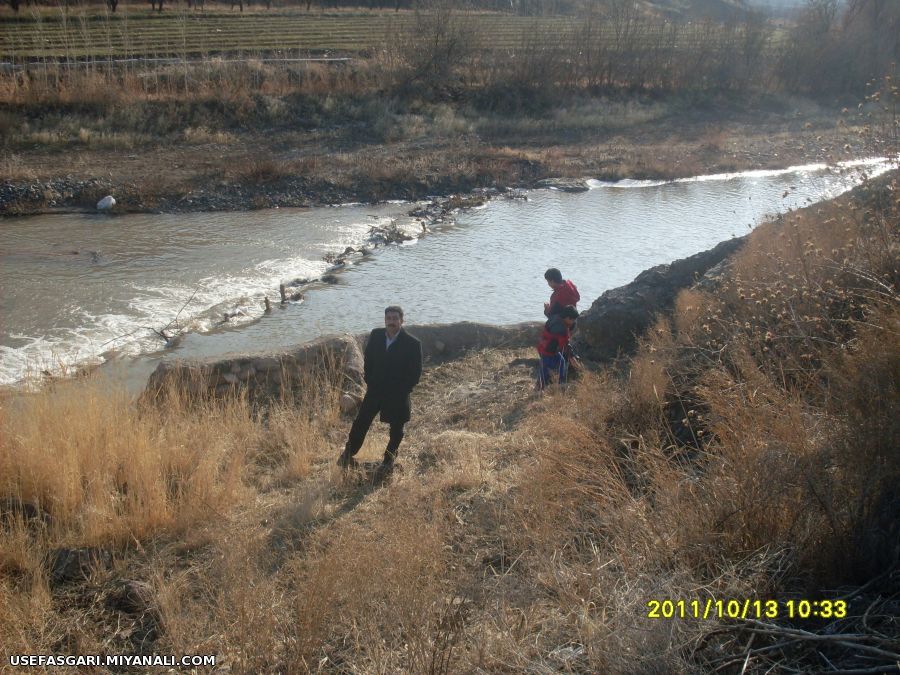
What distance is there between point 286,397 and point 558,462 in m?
4.31

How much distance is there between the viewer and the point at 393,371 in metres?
6.24

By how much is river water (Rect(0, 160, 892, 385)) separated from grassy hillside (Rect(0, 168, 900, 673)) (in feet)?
8.95

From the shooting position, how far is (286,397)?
8562 mm

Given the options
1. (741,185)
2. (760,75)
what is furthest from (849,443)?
(760,75)

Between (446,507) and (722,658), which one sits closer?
(722,658)

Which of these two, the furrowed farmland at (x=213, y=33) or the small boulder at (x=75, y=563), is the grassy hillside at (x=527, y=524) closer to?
the small boulder at (x=75, y=563)

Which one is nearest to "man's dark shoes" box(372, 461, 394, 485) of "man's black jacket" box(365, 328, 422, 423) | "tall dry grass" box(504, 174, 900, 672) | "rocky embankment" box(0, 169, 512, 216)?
"man's black jacket" box(365, 328, 422, 423)

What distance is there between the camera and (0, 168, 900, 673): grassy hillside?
128 inches

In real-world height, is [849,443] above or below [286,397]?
above

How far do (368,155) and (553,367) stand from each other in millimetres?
20510

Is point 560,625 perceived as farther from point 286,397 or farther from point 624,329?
point 624,329

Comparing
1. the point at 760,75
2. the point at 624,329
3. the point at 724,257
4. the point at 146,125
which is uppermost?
the point at 760,75

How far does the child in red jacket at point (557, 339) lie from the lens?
8227mm
